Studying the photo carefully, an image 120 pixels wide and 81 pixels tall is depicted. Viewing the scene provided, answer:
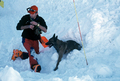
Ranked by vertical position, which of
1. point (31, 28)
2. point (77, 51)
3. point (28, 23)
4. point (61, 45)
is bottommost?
point (77, 51)

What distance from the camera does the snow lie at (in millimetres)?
2941

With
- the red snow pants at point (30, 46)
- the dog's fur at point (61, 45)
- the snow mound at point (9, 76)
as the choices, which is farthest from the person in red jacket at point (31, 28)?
the snow mound at point (9, 76)

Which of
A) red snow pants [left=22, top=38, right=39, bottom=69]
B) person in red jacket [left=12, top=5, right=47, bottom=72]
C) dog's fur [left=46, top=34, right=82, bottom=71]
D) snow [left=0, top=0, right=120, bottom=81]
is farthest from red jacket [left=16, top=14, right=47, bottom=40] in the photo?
snow [left=0, top=0, right=120, bottom=81]

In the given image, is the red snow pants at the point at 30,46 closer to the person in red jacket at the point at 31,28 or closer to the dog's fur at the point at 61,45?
the person in red jacket at the point at 31,28

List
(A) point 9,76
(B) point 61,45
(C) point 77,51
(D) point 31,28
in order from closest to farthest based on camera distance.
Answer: (A) point 9,76
(D) point 31,28
(C) point 77,51
(B) point 61,45

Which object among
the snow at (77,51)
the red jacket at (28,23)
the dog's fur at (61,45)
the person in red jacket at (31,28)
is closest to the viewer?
the snow at (77,51)

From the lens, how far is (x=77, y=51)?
4527mm

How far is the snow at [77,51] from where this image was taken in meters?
2.94

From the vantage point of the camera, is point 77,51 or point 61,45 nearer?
point 77,51

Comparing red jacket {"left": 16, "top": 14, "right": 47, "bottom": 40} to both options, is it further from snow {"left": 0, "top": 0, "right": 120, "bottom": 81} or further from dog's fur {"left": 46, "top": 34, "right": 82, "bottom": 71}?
snow {"left": 0, "top": 0, "right": 120, "bottom": 81}

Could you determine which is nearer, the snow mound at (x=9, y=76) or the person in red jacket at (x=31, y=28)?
the snow mound at (x=9, y=76)

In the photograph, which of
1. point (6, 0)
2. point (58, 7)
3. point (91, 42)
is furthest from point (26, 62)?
point (6, 0)

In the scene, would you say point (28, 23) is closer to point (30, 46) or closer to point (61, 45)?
point (30, 46)

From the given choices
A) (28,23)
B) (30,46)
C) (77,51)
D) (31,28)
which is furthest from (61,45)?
(28,23)
